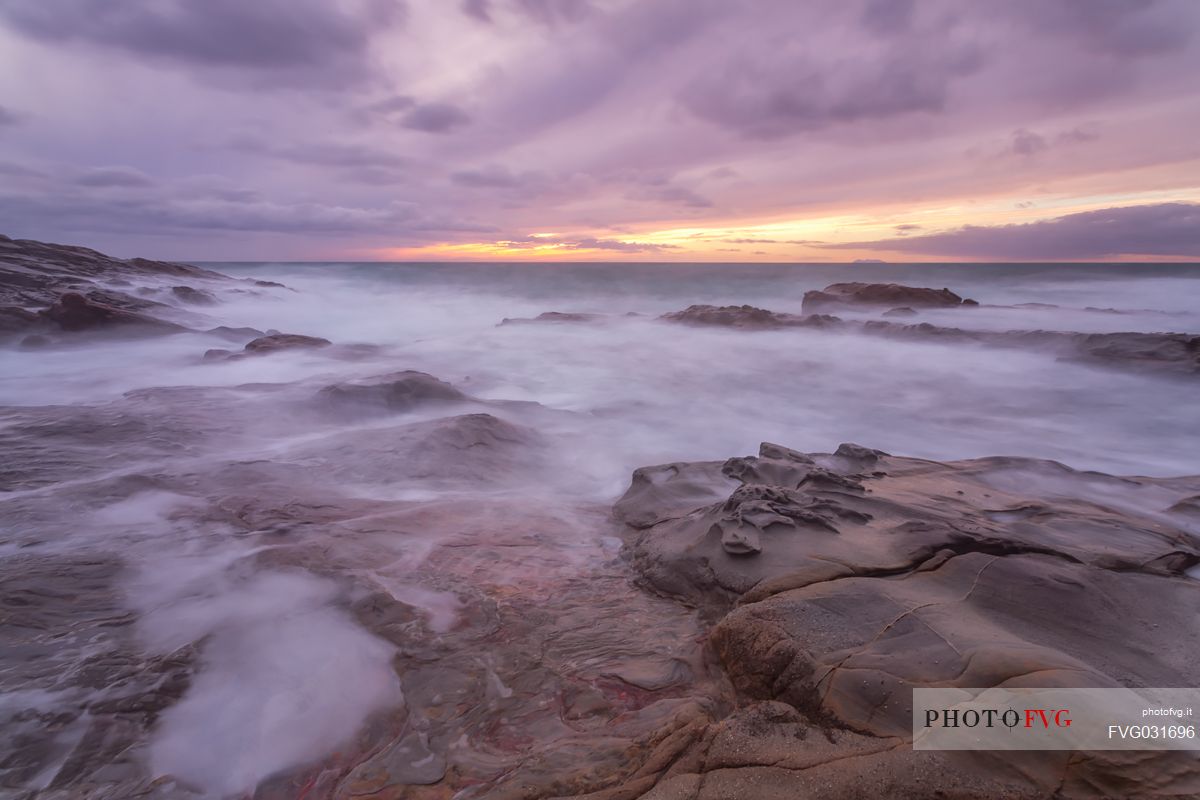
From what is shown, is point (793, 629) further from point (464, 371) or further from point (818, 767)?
point (464, 371)

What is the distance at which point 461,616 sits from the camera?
12.4 ft

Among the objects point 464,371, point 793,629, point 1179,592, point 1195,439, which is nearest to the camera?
point 793,629

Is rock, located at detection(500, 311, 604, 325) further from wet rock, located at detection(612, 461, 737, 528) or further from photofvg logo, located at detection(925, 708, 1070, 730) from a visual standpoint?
photofvg logo, located at detection(925, 708, 1070, 730)

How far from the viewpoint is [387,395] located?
939 centimetres

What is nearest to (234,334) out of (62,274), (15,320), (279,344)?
(279,344)

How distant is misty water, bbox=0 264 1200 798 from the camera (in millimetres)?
3000

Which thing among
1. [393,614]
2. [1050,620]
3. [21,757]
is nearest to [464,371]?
[393,614]

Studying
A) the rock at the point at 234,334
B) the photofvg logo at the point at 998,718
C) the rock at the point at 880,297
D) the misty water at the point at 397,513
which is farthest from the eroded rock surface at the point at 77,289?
the rock at the point at 880,297

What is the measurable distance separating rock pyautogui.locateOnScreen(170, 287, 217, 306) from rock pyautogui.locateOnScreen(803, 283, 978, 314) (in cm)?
2450

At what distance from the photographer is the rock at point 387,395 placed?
913 centimetres

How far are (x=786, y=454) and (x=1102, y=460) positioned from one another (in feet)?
17.5

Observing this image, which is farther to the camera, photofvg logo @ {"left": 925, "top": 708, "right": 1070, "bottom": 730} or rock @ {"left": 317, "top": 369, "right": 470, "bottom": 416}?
rock @ {"left": 317, "top": 369, "right": 470, "bottom": 416}

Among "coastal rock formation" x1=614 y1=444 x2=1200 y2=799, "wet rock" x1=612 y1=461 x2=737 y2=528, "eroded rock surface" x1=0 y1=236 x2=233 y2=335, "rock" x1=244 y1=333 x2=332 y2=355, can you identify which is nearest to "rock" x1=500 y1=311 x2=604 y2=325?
"rock" x1=244 y1=333 x2=332 y2=355

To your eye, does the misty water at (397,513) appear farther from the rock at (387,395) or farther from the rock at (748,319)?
the rock at (748,319)
